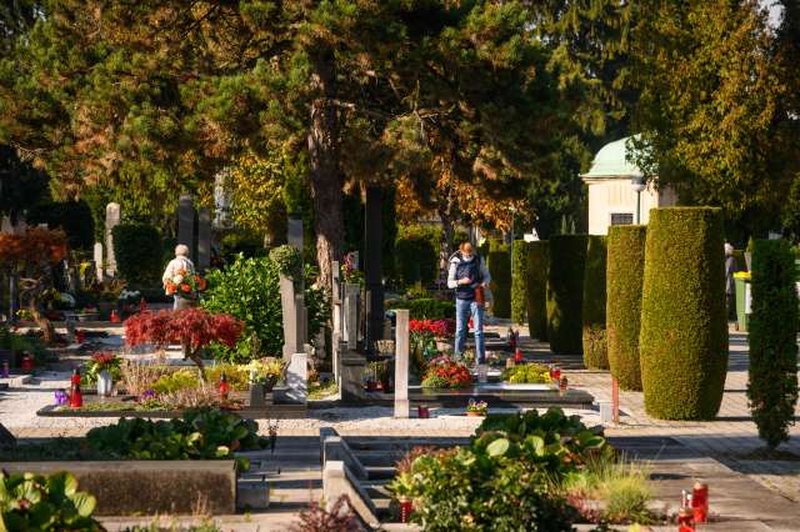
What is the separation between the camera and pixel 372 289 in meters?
26.9

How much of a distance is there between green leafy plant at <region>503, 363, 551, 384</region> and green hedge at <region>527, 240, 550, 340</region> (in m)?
9.44

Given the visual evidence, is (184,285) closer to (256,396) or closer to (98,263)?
(256,396)

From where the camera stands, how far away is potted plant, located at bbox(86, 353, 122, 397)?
22.0 m

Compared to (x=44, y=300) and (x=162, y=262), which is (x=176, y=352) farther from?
(x=162, y=262)

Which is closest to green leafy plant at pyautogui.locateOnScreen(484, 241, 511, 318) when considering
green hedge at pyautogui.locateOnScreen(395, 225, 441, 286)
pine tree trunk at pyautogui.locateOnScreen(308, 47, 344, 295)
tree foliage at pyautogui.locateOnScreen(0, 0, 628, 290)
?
green hedge at pyautogui.locateOnScreen(395, 225, 441, 286)

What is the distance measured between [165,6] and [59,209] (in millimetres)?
28042

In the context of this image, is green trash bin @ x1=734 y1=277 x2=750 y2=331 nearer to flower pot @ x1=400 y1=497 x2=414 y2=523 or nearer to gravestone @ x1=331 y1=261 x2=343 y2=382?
gravestone @ x1=331 y1=261 x2=343 y2=382


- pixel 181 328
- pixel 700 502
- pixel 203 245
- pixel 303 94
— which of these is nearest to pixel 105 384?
pixel 181 328

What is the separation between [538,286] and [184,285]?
9.83 m

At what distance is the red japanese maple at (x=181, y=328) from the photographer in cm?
1962

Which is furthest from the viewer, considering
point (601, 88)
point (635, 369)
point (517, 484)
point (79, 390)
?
point (601, 88)

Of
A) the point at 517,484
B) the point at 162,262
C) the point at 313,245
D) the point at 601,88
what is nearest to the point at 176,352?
the point at 313,245

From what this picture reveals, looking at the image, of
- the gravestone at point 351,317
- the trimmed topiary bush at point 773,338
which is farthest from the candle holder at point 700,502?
the gravestone at point 351,317

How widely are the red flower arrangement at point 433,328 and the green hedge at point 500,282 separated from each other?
12023 millimetres
